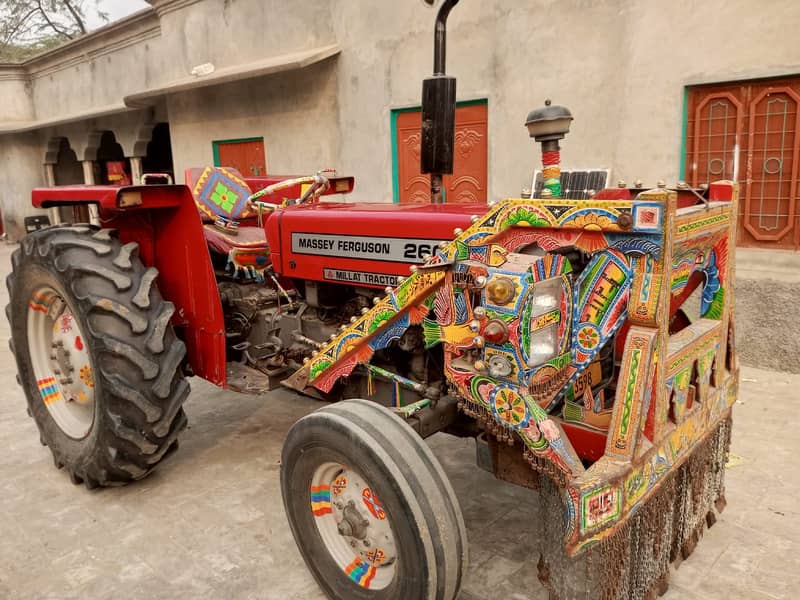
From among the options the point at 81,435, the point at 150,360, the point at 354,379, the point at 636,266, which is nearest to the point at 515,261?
the point at 636,266

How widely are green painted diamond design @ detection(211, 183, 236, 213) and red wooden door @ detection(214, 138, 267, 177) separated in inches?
232

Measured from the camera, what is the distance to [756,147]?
498 cm

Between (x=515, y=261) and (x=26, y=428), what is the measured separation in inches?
137

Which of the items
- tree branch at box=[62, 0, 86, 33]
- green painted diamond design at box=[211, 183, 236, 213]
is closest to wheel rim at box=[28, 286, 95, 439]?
green painted diamond design at box=[211, 183, 236, 213]

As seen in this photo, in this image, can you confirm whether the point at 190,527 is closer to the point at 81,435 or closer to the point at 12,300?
the point at 81,435

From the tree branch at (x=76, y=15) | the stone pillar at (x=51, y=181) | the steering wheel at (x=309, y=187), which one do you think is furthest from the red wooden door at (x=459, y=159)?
the tree branch at (x=76, y=15)

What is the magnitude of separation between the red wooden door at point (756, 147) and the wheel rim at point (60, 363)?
15.4ft

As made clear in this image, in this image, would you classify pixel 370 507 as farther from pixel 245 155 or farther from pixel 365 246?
pixel 245 155

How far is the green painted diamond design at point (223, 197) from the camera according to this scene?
3787mm

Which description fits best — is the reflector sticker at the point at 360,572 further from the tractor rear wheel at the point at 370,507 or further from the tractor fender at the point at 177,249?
the tractor fender at the point at 177,249

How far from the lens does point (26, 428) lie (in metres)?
3.99

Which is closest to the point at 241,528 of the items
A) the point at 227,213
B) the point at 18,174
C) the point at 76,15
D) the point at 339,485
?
the point at 339,485

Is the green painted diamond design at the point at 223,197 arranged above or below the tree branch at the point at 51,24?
below

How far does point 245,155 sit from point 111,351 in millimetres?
7600
